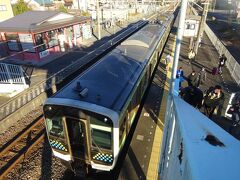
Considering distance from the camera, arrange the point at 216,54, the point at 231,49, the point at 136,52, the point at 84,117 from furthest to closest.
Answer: the point at 231,49
the point at 216,54
the point at 136,52
the point at 84,117

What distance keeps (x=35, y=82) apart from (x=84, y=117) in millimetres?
10122

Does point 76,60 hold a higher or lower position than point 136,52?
lower

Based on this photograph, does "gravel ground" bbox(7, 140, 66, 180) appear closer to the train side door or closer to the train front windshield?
the train front windshield

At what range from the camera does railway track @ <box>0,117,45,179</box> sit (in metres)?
7.59

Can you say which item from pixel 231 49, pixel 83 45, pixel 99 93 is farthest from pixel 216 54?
pixel 99 93

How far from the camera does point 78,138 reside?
623 cm

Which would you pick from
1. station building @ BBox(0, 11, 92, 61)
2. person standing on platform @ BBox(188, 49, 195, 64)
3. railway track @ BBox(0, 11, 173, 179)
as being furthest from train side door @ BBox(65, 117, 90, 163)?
person standing on platform @ BBox(188, 49, 195, 64)

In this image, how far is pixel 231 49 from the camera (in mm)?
23781

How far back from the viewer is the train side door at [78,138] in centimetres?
588

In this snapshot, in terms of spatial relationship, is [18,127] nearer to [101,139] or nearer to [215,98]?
[101,139]

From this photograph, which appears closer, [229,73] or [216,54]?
[229,73]

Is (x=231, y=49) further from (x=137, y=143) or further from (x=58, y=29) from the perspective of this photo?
(x=137, y=143)

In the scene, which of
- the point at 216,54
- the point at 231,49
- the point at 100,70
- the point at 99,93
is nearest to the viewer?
the point at 99,93

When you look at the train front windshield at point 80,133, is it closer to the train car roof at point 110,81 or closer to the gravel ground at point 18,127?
the train car roof at point 110,81
